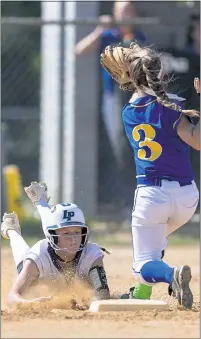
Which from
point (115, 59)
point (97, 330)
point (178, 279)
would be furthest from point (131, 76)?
point (97, 330)

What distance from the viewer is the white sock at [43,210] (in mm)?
6807

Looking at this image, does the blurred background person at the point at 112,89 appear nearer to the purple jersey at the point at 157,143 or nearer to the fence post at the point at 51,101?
the fence post at the point at 51,101

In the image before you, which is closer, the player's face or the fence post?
the player's face

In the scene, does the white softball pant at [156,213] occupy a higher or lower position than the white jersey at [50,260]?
higher

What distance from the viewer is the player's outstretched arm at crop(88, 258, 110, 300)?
6.55m

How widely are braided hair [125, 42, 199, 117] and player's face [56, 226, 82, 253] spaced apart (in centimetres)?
100

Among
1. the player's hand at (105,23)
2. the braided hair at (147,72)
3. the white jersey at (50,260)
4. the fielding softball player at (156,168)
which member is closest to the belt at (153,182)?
the fielding softball player at (156,168)

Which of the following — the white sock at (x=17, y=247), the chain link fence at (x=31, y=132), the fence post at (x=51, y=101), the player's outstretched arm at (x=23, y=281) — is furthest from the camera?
the chain link fence at (x=31, y=132)

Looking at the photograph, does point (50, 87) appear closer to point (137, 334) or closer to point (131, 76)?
point (131, 76)

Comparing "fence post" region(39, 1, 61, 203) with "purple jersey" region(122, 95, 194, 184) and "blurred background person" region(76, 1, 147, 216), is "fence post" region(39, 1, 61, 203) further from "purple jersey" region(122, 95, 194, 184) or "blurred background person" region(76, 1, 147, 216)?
"purple jersey" region(122, 95, 194, 184)

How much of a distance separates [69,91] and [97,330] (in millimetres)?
7984

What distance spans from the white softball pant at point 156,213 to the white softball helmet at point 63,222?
0.41m

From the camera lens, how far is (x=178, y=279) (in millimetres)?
6051

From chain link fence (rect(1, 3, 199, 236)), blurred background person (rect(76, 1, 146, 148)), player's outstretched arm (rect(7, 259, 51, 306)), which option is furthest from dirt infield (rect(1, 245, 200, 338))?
chain link fence (rect(1, 3, 199, 236))
